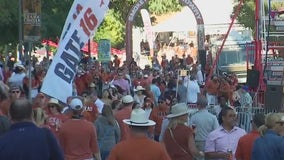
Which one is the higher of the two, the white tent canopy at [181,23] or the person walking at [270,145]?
the white tent canopy at [181,23]

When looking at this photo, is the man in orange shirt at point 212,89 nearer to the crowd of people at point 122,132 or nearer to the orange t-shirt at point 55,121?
the crowd of people at point 122,132

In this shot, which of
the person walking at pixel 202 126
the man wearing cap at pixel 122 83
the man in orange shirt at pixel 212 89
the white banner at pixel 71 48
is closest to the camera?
the white banner at pixel 71 48

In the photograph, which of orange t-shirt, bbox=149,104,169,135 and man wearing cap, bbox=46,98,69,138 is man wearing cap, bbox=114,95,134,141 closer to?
orange t-shirt, bbox=149,104,169,135

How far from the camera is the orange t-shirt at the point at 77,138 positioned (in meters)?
10.1

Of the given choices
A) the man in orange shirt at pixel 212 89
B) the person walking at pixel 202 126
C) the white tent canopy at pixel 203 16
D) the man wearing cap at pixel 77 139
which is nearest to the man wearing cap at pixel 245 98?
the man in orange shirt at pixel 212 89

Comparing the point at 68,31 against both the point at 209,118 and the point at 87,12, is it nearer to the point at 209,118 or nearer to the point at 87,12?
the point at 87,12

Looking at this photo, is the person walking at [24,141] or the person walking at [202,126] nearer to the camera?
the person walking at [24,141]

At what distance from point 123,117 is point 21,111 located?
586 cm

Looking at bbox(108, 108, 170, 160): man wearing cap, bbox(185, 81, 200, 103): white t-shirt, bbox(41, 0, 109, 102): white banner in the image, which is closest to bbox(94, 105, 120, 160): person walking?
bbox(41, 0, 109, 102): white banner

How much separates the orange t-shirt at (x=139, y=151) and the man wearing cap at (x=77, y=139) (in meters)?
2.82

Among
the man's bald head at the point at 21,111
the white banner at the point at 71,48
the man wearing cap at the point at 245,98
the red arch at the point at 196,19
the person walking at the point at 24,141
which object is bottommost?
the man wearing cap at the point at 245,98

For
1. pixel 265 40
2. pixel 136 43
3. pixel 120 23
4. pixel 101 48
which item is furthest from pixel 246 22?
pixel 265 40

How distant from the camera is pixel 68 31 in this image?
35.8ft

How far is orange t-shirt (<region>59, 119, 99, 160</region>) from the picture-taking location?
1010 cm
